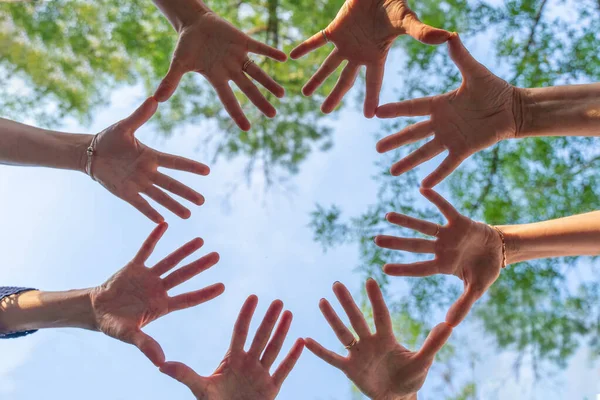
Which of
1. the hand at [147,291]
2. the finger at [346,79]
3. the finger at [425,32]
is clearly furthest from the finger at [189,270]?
the finger at [425,32]

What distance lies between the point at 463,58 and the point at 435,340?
1529 mm

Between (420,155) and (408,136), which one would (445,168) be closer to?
(420,155)

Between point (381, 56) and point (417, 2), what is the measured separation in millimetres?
2584

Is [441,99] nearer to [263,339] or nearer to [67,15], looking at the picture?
[263,339]

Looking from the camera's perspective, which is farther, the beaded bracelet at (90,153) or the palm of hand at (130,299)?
the beaded bracelet at (90,153)

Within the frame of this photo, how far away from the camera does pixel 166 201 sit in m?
2.93

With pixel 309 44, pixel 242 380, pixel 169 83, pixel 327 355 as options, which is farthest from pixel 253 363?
pixel 309 44

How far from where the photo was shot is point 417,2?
4.88m

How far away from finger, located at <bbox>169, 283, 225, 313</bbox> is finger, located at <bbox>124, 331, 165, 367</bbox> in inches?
13.7

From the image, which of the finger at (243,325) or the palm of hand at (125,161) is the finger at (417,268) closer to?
the finger at (243,325)

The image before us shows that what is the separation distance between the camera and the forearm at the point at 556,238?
264 centimetres

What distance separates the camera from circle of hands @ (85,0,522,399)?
256 centimetres

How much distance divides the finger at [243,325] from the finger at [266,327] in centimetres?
7

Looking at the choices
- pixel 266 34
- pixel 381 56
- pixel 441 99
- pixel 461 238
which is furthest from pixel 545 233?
pixel 266 34
